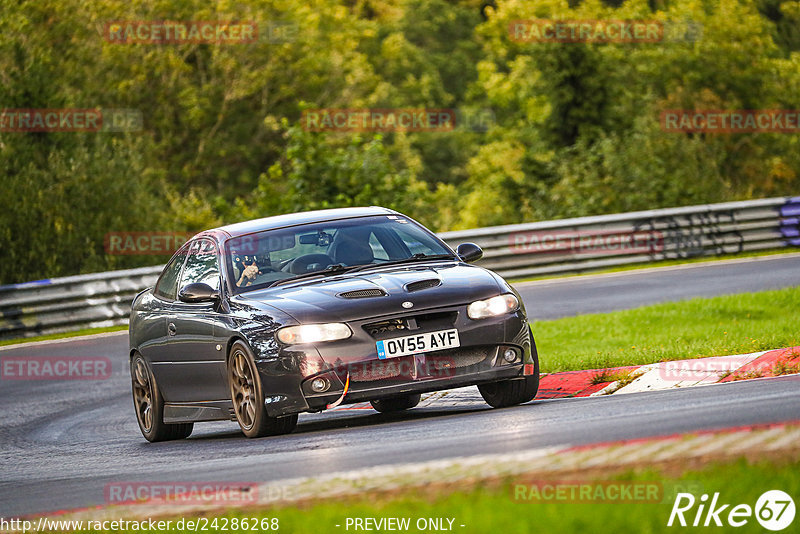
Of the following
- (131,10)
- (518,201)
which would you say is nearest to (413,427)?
(518,201)

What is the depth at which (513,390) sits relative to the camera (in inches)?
380

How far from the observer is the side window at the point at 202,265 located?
1020cm

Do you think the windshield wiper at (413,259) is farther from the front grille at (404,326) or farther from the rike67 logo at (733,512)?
the rike67 logo at (733,512)

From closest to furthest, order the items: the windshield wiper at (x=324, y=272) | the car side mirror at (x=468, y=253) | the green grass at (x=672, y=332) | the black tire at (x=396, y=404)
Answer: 1. the windshield wiper at (x=324, y=272)
2. the car side mirror at (x=468, y=253)
3. the black tire at (x=396, y=404)
4. the green grass at (x=672, y=332)

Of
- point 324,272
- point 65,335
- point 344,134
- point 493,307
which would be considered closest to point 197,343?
point 324,272

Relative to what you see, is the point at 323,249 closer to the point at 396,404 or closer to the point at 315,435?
the point at 315,435

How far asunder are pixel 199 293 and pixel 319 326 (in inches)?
52.3

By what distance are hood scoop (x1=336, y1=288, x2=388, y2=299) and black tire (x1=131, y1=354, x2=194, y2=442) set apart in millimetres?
2323

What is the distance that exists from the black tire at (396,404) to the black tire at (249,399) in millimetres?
1888

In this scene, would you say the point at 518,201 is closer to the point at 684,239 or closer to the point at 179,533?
the point at 684,239

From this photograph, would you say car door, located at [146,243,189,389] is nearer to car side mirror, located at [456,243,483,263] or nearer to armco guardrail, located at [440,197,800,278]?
car side mirror, located at [456,243,483,263]

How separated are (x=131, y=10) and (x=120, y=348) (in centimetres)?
2844

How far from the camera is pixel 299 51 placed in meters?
49.4

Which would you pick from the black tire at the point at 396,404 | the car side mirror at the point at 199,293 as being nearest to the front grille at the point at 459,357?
the car side mirror at the point at 199,293
